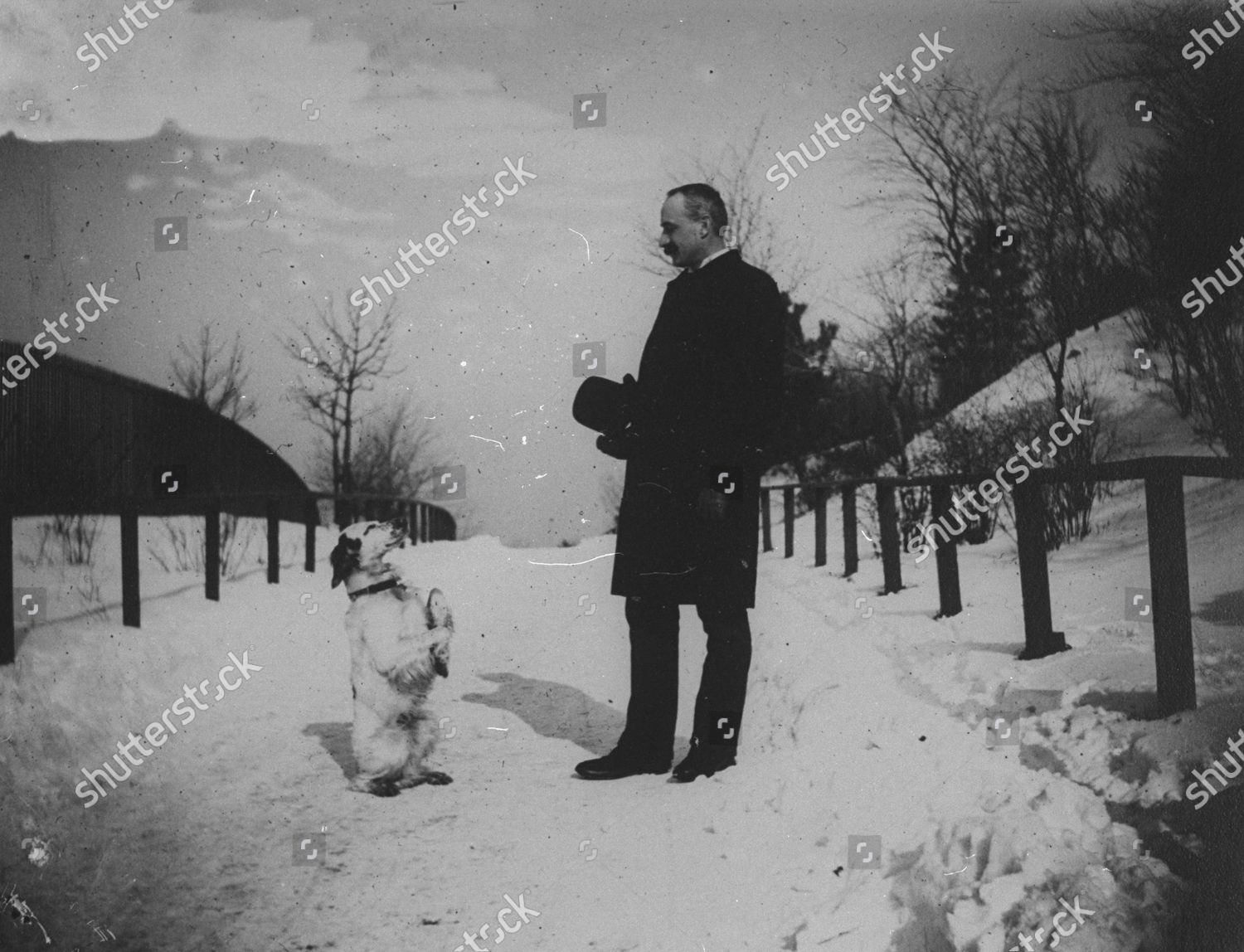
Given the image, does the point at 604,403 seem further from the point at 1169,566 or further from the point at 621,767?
the point at 1169,566

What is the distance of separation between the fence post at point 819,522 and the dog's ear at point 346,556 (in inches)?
78.8

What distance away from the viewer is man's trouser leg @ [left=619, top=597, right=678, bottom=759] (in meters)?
3.88

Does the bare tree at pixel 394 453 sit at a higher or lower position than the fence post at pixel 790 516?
higher

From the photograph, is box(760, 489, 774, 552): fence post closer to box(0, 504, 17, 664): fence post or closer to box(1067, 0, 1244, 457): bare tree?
box(1067, 0, 1244, 457): bare tree

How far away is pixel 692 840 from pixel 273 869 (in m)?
1.57

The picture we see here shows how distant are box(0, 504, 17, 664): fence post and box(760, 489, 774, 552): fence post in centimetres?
338

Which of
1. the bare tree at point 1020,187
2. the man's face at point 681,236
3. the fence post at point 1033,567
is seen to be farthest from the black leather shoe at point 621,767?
the bare tree at point 1020,187

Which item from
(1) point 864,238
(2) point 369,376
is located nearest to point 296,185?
(2) point 369,376

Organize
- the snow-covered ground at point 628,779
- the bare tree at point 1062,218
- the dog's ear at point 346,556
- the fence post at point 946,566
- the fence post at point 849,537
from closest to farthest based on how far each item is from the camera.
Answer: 1. the snow-covered ground at point 628,779
2. the dog's ear at point 346,556
3. the fence post at point 946,566
4. the bare tree at point 1062,218
5. the fence post at point 849,537

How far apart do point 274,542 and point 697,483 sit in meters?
2.12

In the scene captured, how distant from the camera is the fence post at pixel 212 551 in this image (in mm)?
4613

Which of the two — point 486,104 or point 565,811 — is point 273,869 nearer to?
point 565,811

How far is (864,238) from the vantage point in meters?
4.30

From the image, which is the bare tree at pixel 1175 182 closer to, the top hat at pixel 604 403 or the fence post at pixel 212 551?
the top hat at pixel 604 403
